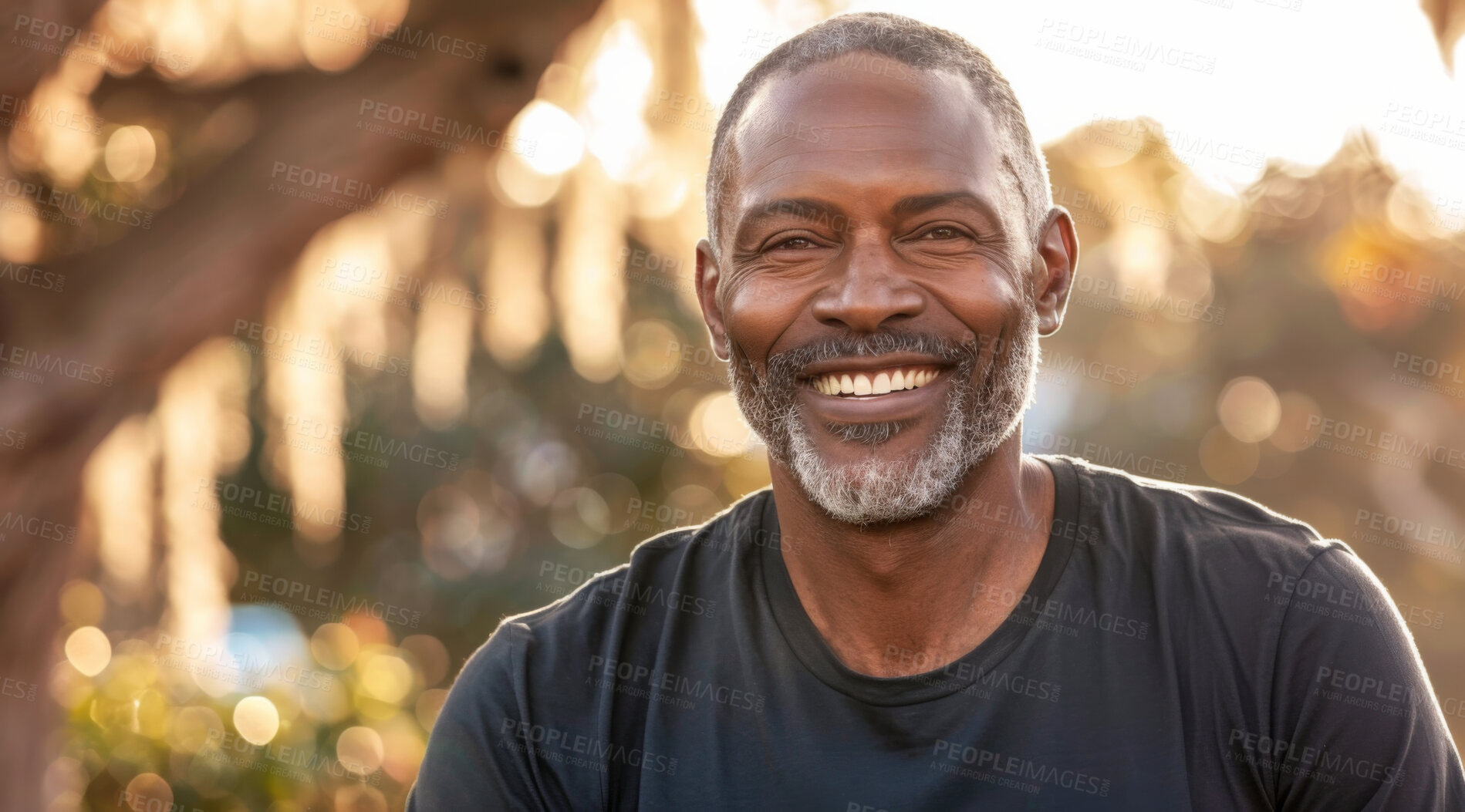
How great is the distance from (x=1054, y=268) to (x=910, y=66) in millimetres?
601

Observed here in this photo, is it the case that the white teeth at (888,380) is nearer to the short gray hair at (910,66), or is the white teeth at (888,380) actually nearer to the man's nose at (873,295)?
the man's nose at (873,295)

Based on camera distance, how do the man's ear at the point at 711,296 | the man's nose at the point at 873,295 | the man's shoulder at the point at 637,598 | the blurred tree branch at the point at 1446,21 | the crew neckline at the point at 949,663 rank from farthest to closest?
the blurred tree branch at the point at 1446,21, the man's ear at the point at 711,296, the man's shoulder at the point at 637,598, the man's nose at the point at 873,295, the crew neckline at the point at 949,663

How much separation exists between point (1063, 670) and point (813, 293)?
0.93 m

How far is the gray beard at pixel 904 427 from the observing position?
2.57m

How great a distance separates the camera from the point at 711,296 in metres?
3.09

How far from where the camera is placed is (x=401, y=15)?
4.49 metres

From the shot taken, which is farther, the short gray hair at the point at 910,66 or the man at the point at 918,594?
the short gray hair at the point at 910,66

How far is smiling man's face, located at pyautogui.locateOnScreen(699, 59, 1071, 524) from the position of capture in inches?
101

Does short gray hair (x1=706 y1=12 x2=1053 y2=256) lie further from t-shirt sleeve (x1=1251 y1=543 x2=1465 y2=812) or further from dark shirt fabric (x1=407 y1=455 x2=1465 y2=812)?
t-shirt sleeve (x1=1251 y1=543 x2=1465 y2=812)

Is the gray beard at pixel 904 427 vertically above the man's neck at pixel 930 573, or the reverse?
the gray beard at pixel 904 427

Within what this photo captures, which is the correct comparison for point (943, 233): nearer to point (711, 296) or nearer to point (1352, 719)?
point (711, 296)

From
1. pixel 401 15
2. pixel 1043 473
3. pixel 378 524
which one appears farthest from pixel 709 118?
pixel 378 524

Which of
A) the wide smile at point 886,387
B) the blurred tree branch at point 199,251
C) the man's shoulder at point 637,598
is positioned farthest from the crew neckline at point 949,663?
the blurred tree branch at point 199,251

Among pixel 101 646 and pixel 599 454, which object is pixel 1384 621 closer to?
pixel 101 646
